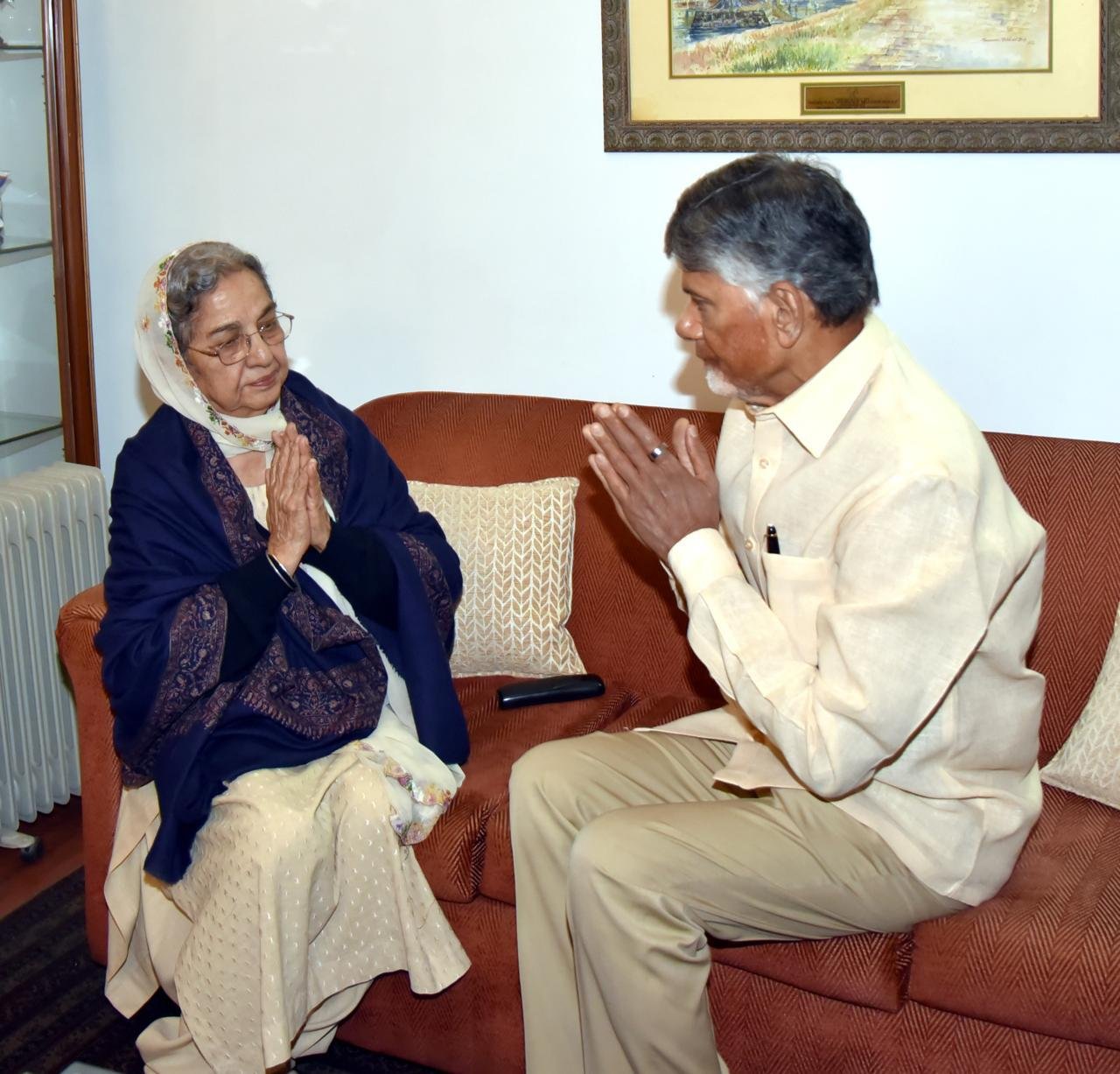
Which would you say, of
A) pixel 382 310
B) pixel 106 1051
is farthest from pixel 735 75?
pixel 106 1051

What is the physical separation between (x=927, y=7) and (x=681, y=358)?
828 mm

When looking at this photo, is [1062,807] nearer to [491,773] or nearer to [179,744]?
[491,773]

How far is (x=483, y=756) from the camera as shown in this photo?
2.52 metres

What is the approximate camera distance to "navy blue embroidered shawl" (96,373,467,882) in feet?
7.50

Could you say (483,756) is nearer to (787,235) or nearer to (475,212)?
(787,235)

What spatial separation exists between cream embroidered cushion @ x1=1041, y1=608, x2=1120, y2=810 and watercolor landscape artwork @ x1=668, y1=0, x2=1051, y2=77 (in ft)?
3.40

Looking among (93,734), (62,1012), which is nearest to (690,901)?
(93,734)

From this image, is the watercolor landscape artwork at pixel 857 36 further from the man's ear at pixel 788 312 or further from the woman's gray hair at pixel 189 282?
the woman's gray hair at pixel 189 282

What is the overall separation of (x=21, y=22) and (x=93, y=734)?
172 centimetres

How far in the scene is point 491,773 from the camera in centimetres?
245

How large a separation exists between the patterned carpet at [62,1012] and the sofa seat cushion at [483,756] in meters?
0.41

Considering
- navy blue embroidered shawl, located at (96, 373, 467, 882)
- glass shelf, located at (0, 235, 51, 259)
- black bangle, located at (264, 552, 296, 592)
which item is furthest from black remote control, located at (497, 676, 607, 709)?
glass shelf, located at (0, 235, 51, 259)

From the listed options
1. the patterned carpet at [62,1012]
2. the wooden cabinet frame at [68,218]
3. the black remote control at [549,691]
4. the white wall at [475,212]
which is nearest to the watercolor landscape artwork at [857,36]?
the white wall at [475,212]

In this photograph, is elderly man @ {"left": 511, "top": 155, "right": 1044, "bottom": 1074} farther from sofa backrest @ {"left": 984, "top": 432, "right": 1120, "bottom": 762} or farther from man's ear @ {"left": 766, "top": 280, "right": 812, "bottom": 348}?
sofa backrest @ {"left": 984, "top": 432, "right": 1120, "bottom": 762}
